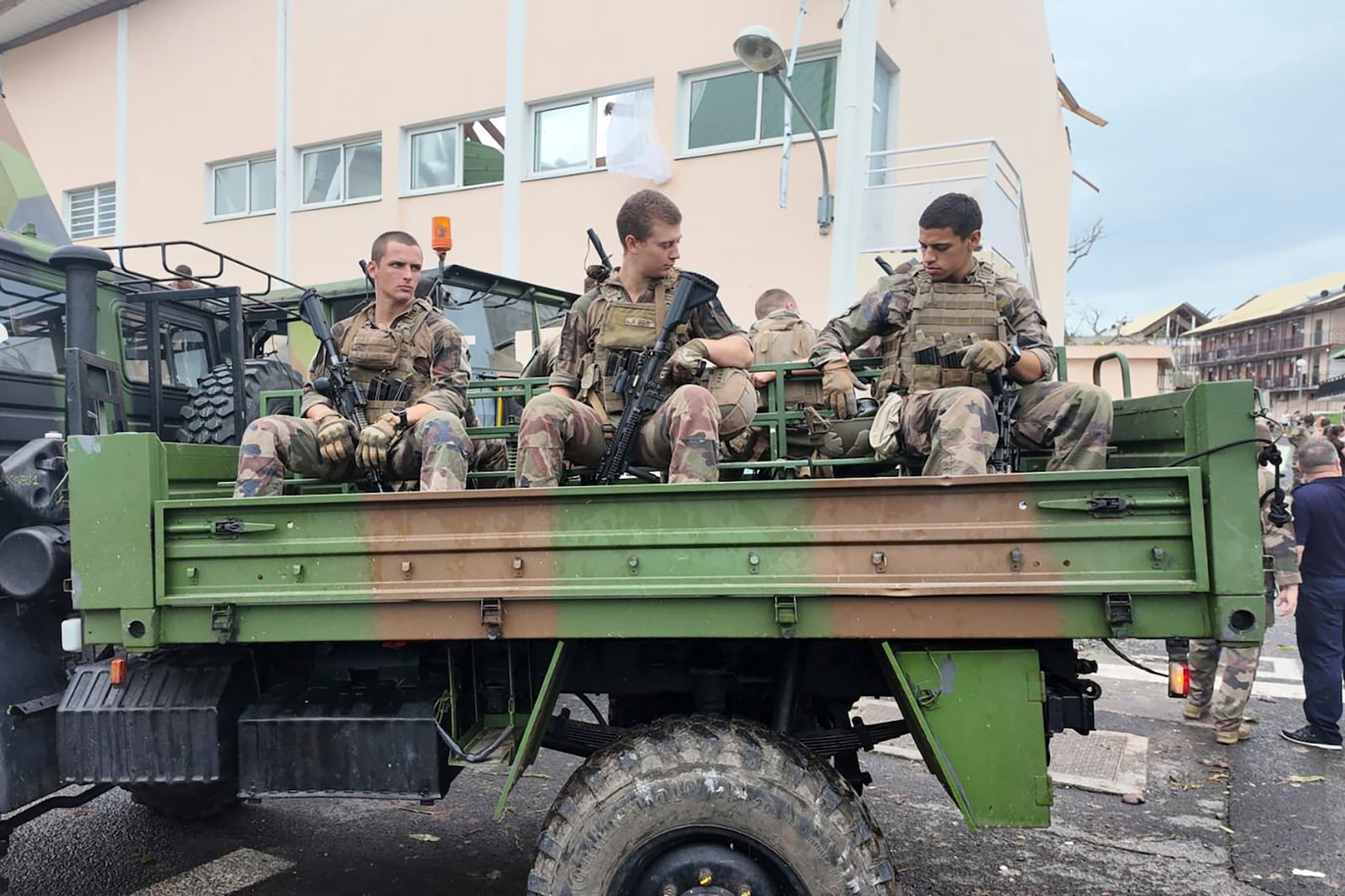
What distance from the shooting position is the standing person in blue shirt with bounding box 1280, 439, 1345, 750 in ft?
16.6

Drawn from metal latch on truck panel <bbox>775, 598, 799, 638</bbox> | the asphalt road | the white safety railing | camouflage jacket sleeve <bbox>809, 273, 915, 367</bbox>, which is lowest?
the asphalt road

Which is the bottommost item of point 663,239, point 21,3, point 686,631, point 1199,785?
point 1199,785

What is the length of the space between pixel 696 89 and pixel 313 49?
19.3 ft

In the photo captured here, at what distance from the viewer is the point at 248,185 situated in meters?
13.2

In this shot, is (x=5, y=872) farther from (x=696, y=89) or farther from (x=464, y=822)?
(x=696, y=89)

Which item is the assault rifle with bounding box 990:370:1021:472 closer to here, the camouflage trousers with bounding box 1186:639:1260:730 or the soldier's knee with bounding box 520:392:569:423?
the soldier's knee with bounding box 520:392:569:423

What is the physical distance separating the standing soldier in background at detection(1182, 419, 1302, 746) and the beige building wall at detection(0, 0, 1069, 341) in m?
4.42

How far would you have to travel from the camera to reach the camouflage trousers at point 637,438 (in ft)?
9.06

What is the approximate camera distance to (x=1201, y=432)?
221cm

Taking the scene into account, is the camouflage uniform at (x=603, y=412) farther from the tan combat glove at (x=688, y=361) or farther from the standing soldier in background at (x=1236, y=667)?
the standing soldier in background at (x=1236, y=667)

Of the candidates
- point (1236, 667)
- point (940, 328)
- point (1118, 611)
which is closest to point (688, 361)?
point (940, 328)

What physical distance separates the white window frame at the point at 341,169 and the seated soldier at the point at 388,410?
29.5ft

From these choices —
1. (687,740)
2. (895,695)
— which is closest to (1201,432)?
(895,695)

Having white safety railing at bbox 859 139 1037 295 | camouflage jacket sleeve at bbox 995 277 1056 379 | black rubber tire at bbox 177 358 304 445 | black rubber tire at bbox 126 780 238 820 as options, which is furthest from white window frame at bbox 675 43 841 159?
black rubber tire at bbox 126 780 238 820
